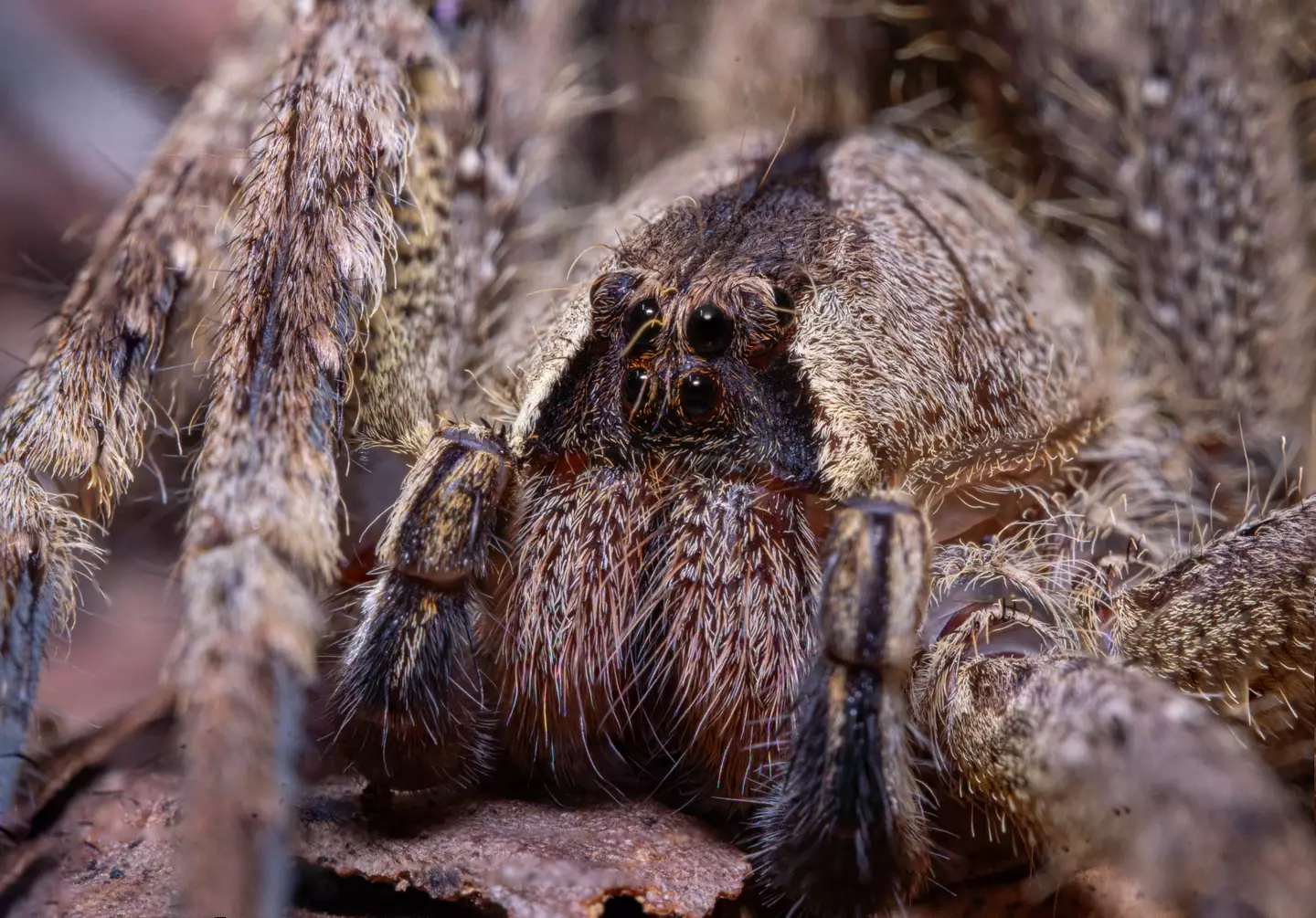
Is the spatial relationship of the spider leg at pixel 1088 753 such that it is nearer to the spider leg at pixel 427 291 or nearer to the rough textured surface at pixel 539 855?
the rough textured surface at pixel 539 855

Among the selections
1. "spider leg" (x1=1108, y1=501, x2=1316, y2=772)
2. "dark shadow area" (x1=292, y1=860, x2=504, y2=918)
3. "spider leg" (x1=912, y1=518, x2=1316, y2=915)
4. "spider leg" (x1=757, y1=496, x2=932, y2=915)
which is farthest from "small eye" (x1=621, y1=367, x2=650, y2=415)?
"spider leg" (x1=1108, y1=501, x2=1316, y2=772)

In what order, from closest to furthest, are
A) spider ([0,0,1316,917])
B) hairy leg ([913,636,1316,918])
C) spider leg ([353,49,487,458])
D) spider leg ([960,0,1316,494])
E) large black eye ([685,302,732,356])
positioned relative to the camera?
hairy leg ([913,636,1316,918]), spider ([0,0,1316,917]), large black eye ([685,302,732,356]), spider leg ([353,49,487,458]), spider leg ([960,0,1316,494])

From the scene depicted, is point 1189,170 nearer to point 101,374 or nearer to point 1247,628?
point 1247,628

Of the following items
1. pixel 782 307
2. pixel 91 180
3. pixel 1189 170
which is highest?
pixel 1189 170

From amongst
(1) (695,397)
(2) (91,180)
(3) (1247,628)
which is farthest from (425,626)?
(2) (91,180)

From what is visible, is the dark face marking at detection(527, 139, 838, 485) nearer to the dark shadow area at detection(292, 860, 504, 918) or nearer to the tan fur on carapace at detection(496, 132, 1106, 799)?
the tan fur on carapace at detection(496, 132, 1106, 799)

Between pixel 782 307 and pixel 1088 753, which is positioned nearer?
pixel 1088 753

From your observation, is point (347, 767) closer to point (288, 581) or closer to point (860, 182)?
point (288, 581)
